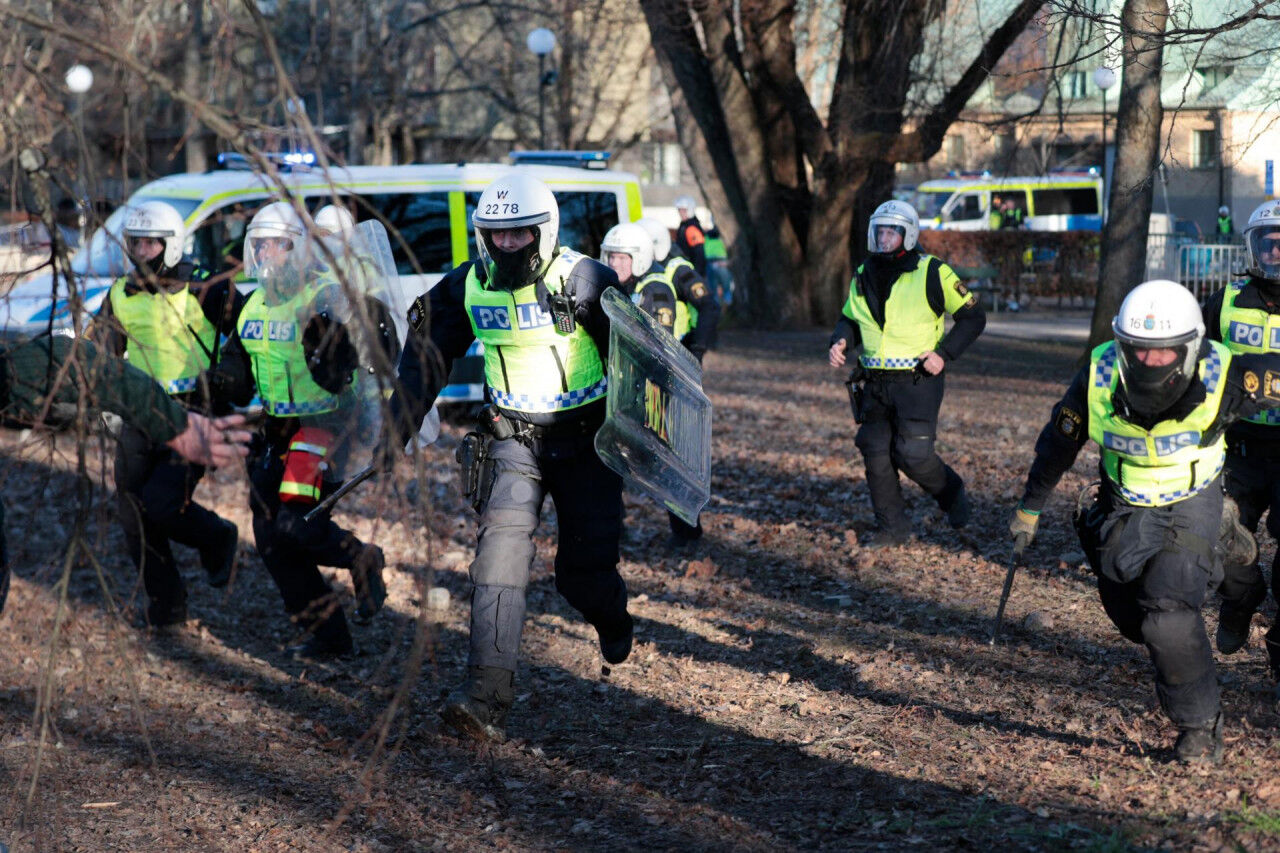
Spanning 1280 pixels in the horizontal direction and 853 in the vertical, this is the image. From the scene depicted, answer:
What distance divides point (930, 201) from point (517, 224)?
95.0ft

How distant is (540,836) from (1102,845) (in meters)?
1.65

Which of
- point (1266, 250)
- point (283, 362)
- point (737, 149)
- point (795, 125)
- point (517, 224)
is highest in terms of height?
point (795, 125)

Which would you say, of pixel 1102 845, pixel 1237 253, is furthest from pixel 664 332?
pixel 1237 253

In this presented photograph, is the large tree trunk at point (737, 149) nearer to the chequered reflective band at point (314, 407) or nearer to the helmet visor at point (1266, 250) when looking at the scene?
the chequered reflective band at point (314, 407)

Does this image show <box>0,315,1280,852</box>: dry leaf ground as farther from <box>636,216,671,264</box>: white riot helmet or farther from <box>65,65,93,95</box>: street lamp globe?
<box>636,216,671,264</box>: white riot helmet

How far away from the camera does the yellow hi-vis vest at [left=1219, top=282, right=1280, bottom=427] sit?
215 inches

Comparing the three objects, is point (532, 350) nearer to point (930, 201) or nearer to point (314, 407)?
point (314, 407)

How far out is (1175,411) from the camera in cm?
464

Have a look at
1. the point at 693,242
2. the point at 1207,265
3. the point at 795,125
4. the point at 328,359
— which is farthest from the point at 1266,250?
the point at 1207,265

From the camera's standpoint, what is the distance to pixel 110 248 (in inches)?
121

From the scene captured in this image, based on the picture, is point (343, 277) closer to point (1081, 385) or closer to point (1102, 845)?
point (1102, 845)

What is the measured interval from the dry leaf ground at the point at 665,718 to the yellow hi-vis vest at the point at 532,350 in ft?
2.04

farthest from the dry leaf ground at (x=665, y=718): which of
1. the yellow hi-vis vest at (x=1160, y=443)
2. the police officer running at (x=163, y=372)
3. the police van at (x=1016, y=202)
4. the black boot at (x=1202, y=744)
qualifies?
the police van at (x=1016, y=202)

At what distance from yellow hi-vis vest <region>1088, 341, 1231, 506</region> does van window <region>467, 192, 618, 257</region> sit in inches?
348
